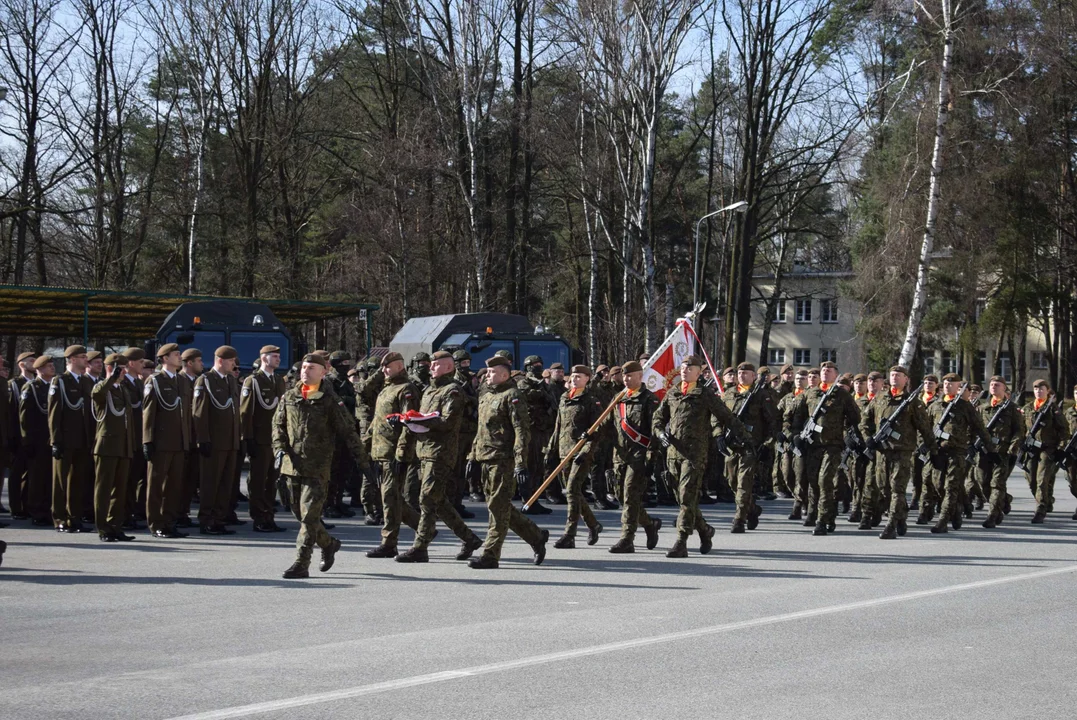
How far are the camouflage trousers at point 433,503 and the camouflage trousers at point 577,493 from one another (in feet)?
4.54

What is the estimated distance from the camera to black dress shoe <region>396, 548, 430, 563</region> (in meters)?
11.2

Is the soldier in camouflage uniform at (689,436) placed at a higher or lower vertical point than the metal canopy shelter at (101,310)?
lower

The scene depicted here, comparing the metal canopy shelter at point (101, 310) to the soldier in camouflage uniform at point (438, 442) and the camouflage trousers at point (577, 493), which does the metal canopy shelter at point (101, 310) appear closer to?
the camouflage trousers at point (577, 493)

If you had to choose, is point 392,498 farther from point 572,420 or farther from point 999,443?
point 999,443

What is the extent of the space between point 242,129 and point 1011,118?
2203cm

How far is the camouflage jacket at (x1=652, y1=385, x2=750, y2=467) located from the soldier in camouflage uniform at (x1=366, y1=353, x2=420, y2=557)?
7.82 feet

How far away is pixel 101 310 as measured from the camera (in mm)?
28000

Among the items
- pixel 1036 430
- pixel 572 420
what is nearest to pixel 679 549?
pixel 572 420

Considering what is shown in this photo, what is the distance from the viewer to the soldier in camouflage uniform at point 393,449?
11.3 meters

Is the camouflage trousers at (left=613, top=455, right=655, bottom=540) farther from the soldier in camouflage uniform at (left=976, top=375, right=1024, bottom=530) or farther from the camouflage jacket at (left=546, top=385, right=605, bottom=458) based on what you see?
the soldier in camouflage uniform at (left=976, top=375, right=1024, bottom=530)

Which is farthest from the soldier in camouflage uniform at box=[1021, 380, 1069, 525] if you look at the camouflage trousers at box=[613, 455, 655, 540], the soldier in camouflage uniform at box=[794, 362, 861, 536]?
the camouflage trousers at box=[613, 455, 655, 540]

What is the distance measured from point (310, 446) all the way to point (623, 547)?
11.1 feet

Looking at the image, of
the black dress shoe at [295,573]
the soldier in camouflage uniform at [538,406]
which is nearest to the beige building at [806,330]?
the soldier in camouflage uniform at [538,406]

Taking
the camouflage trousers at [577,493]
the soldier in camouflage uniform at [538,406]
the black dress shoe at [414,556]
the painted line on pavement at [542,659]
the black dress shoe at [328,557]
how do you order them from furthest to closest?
1. the soldier in camouflage uniform at [538,406]
2. the camouflage trousers at [577,493]
3. the black dress shoe at [414,556]
4. the black dress shoe at [328,557]
5. the painted line on pavement at [542,659]
